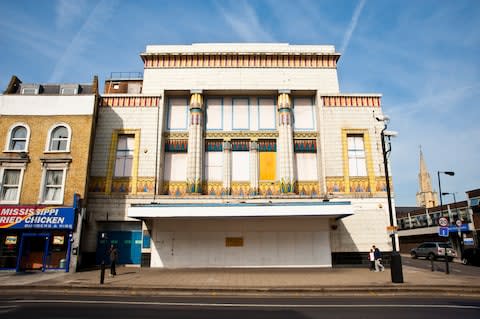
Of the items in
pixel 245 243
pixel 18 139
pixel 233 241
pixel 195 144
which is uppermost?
pixel 195 144

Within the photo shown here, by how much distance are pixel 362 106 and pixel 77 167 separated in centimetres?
2170

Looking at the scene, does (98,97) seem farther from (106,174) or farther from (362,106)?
(362,106)

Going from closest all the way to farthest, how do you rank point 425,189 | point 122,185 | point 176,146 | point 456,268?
point 122,185
point 456,268
point 176,146
point 425,189

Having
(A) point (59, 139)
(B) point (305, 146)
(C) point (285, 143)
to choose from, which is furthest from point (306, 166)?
(A) point (59, 139)

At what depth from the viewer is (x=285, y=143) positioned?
2500 cm

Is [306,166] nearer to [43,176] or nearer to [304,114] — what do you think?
[304,114]

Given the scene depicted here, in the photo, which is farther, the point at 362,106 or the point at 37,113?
the point at 362,106

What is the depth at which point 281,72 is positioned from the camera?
2638 centimetres

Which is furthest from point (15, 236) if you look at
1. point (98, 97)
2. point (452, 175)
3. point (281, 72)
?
point (452, 175)

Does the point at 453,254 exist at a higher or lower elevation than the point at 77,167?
lower

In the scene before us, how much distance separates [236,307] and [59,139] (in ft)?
60.1

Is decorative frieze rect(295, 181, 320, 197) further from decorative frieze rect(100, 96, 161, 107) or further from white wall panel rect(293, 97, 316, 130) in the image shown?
decorative frieze rect(100, 96, 161, 107)

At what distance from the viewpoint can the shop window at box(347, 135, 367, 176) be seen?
81.7ft

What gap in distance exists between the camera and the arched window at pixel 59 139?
22359 millimetres
